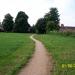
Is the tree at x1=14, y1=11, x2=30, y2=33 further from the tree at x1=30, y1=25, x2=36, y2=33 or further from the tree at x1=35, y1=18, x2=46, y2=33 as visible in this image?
the tree at x1=35, y1=18, x2=46, y2=33

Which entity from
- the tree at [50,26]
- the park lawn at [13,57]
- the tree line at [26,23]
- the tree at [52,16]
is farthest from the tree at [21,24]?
the park lawn at [13,57]

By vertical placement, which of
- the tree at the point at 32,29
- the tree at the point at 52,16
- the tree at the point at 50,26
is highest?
the tree at the point at 52,16

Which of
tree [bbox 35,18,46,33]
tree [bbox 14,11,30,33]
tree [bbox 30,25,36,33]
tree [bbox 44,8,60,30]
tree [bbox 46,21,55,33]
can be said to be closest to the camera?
tree [bbox 46,21,55,33]

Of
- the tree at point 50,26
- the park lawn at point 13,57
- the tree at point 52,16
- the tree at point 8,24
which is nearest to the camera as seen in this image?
the park lawn at point 13,57

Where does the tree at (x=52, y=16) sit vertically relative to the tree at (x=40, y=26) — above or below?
above

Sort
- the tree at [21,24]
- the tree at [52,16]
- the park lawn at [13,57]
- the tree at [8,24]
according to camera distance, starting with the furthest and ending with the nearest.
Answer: the tree at [8,24] < the tree at [52,16] < the tree at [21,24] < the park lawn at [13,57]

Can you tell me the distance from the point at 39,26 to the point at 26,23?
6863 millimetres

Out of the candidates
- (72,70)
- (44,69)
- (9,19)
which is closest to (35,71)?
(44,69)

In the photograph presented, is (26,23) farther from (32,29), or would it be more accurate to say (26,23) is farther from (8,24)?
(8,24)

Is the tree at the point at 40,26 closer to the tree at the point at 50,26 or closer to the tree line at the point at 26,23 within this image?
the tree line at the point at 26,23

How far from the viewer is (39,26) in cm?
12206

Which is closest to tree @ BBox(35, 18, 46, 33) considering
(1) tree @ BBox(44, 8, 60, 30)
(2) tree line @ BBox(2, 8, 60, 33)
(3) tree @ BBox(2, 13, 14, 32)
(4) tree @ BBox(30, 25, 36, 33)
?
(2) tree line @ BBox(2, 8, 60, 33)

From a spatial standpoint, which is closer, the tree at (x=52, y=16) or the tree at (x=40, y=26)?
the tree at (x=40, y=26)

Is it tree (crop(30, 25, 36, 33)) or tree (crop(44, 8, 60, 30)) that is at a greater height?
tree (crop(44, 8, 60, 30))
